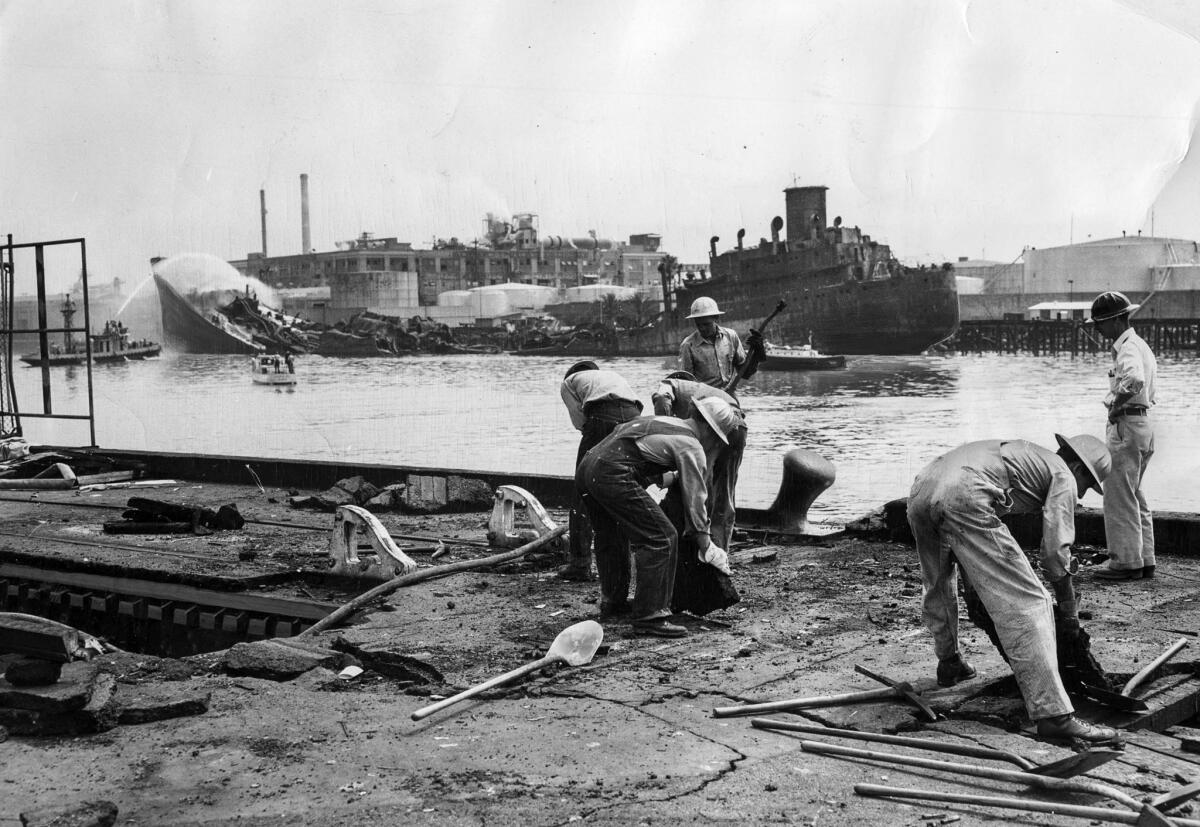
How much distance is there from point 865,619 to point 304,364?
14.4m

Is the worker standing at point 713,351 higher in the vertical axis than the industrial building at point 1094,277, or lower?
lower

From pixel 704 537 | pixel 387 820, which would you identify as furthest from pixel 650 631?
pixel 387 820

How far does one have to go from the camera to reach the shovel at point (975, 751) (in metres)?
4.61

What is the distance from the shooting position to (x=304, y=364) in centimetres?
2031

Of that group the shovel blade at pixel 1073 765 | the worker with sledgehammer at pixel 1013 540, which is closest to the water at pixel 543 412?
the worker with sledgehammer at pixel 1013 540

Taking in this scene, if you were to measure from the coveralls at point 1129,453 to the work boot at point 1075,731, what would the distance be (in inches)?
143

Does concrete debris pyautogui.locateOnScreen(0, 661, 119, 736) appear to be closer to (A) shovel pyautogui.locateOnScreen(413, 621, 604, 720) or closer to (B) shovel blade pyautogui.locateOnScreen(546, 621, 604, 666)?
(A) shovel pyautogui.locateOnScreen(413, 621, 604, 720)

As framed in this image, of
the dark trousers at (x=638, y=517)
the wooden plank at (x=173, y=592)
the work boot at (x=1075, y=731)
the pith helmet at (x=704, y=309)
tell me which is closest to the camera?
the work boot at (x=1075, y=731)

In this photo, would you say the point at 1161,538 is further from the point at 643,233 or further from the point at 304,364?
the point at 304,364

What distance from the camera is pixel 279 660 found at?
6.68 meters

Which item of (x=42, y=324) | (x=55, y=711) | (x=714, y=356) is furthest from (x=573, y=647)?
(x=42, y=324)

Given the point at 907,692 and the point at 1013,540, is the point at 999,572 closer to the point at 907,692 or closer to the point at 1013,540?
the point at 1013,540

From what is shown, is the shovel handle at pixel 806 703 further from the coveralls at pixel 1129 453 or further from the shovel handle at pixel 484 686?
the coveralls at pixel 1129 453

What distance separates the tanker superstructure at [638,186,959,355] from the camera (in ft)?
56.7
